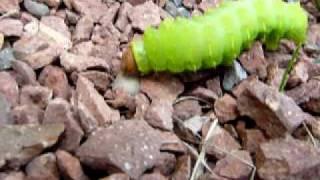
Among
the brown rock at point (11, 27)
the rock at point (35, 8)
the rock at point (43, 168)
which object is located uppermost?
the rock at point (35, 8)

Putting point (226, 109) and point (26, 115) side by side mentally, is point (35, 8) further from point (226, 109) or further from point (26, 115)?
point (226, 109)

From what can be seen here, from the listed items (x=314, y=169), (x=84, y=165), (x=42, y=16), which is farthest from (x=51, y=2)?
(x=314, y=169)

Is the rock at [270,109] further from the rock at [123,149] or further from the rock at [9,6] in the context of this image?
the rock at [9,6]

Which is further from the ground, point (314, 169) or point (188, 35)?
point (188, 35)

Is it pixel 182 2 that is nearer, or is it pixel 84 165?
pixel 84 165

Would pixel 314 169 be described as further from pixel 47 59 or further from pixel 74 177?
pixel 47 59

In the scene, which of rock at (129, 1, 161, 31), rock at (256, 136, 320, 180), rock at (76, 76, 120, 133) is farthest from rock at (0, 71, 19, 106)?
rock at (256, 136, 320, 180)

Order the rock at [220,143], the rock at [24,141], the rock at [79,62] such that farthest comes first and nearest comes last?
the rock at [79,62], the rock at [220,143], the rock at [24,141]

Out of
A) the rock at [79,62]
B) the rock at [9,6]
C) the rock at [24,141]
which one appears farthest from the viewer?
the rock at [9,6]

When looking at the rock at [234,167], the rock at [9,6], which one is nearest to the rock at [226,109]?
the rock at [234,167]
